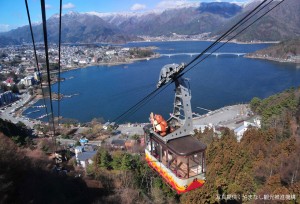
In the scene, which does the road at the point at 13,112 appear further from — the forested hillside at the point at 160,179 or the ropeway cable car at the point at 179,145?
the ropeway cable car at the point at 179,145

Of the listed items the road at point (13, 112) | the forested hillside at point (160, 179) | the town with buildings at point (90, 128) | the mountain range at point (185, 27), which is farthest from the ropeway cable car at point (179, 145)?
the mountain range at point (185, 27)

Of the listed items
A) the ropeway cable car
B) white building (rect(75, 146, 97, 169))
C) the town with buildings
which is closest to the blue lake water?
the town with buildings

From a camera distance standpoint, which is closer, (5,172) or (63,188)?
(5,172)

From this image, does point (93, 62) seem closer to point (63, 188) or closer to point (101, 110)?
point (101, 110)

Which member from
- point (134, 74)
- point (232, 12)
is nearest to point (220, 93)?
point (134, 74)

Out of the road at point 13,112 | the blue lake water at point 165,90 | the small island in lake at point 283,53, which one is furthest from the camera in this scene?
the small island in lake at point 283,53

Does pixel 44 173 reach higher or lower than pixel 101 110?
higher
